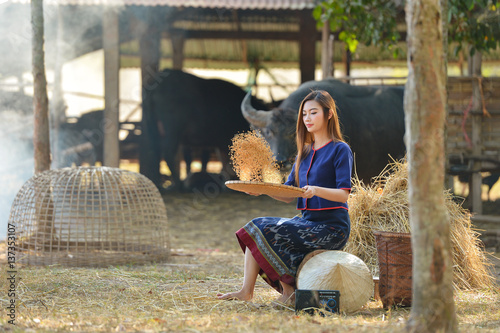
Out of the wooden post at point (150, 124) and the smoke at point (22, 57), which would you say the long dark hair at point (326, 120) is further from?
the wooden post at point (150, 124)

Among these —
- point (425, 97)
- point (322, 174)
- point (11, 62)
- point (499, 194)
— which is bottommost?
point (499, 194)

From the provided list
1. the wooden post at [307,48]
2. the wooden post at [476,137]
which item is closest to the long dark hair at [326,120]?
the wooden post at [476,137]

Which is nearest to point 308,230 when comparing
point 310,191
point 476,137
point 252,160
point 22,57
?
point 310,191

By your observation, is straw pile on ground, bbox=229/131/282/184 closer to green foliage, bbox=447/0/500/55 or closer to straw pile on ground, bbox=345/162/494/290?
straw pile on ground, bbox=345/162/494/290

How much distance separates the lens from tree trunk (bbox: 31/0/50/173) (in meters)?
5.82

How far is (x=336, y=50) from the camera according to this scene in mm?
12625

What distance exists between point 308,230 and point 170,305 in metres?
0.92

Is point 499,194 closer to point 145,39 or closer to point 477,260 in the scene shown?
point 145,39

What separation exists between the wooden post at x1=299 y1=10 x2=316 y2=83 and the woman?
26.3 ft

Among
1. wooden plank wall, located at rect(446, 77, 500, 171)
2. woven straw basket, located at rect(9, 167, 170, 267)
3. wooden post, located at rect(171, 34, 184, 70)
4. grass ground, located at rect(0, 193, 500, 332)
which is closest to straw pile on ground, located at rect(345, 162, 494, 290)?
grass ground, located at rect(0, 193, 500, 332)

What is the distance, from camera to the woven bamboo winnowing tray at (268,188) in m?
3.01

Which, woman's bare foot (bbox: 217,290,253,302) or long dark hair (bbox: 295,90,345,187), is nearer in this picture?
Answer: woman's bare foot (bbox: 217,290,253,302)

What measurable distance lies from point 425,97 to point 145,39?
382 inches

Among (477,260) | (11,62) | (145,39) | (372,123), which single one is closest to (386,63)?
(145,39)
